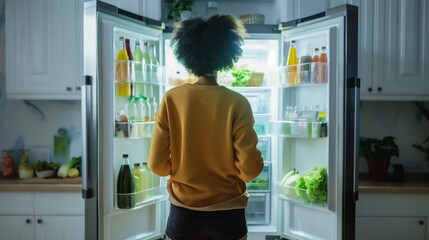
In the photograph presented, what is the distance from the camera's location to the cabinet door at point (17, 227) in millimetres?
2086

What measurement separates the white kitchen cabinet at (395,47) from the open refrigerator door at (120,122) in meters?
1.29

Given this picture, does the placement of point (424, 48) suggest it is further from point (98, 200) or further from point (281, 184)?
point (98, 200)

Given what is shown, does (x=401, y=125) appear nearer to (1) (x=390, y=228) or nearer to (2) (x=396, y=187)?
(2) (x=396, y=187)

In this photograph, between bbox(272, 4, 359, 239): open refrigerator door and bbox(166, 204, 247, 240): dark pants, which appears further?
bbox(272, 4, 359, 239): open refrigerator door

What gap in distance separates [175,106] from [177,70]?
2.67 ft

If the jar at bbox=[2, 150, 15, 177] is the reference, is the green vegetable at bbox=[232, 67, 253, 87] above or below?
above

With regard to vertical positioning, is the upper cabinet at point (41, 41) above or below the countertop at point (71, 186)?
above

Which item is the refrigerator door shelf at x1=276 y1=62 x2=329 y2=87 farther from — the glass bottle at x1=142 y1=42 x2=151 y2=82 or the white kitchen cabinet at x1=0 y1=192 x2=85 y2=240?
the white kitchen cabinet at x1=0 y1=192 x2=85 y2=240

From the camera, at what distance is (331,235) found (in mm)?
1774

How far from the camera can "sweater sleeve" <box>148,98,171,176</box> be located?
4.31 feet

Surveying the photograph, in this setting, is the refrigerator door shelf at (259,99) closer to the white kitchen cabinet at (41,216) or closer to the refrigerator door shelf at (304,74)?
the refrigerator door shelf at (304,74)

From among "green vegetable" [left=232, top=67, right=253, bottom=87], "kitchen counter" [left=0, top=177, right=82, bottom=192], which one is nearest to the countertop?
"kitchen counter" [left=0, top=177, right=82, bottom=192]

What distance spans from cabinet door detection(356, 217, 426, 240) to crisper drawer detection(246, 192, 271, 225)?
0.56m

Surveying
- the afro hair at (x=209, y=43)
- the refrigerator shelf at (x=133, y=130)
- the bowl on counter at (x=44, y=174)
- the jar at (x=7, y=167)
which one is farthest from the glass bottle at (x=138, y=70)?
the jar at (x=7, y=167)
